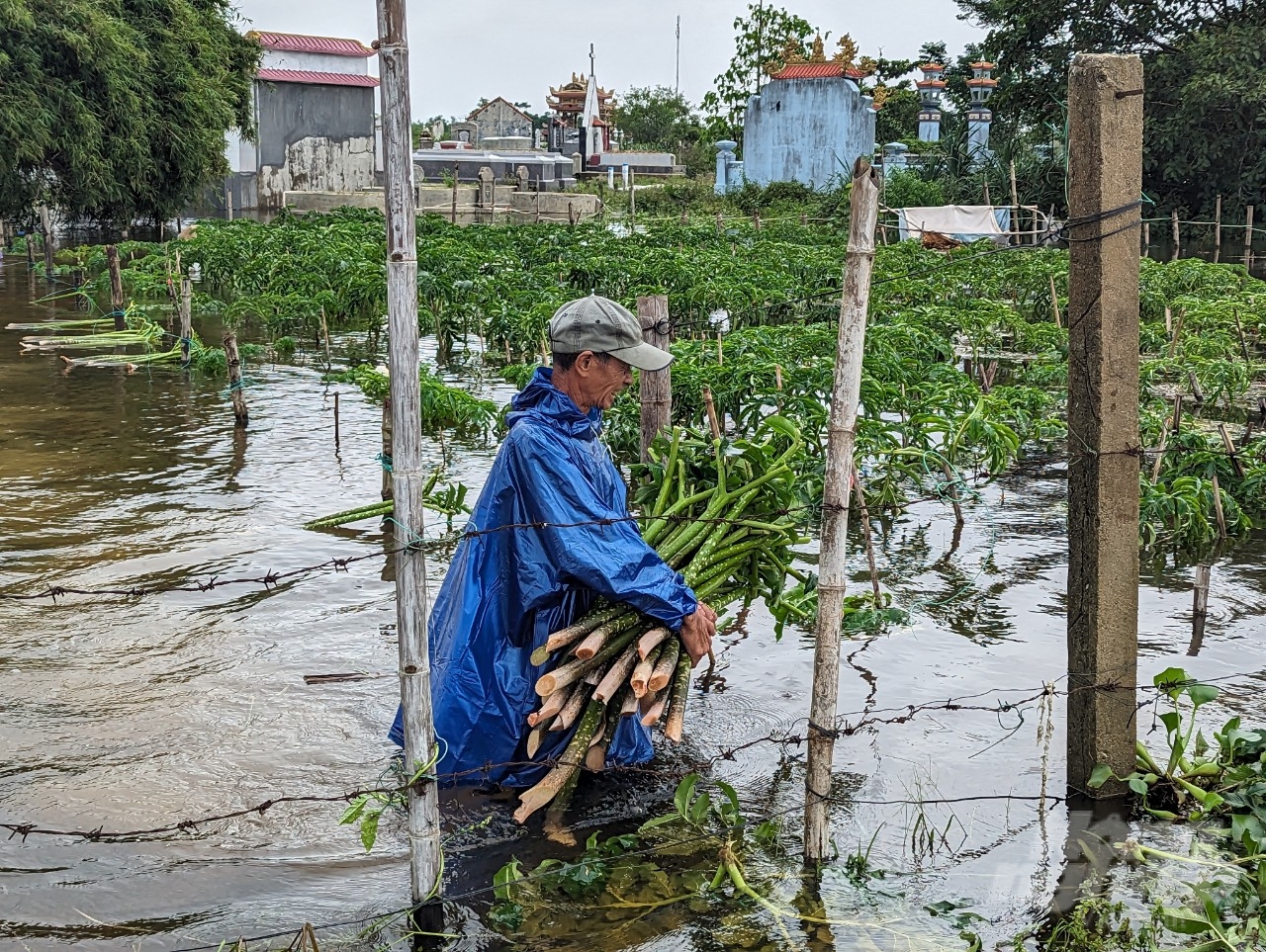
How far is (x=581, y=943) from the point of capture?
3562mm

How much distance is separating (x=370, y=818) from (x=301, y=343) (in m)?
13.2

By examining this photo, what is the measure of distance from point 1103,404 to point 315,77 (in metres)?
37.1

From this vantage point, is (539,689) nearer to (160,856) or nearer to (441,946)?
(441,946)

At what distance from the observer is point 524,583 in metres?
3.85

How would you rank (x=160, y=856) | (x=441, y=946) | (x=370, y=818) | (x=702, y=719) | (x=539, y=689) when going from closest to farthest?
(x=370, y=818) < (x=441, y=946) < (x=539, y=689) < (x=160, y=856) < (x=702, y=719)

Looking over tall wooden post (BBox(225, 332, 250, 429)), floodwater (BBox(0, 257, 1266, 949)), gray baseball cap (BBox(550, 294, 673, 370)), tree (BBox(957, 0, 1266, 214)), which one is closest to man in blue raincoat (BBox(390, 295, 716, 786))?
gray baseball cap (BBox(550, 294, 673, 370))

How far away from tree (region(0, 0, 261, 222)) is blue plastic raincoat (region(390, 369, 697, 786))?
19.1 meters

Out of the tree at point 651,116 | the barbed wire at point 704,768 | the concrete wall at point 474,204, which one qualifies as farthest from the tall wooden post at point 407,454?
the tree at point 651,116

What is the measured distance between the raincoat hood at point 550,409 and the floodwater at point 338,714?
1.30 m

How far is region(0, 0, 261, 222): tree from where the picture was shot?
20.2 m

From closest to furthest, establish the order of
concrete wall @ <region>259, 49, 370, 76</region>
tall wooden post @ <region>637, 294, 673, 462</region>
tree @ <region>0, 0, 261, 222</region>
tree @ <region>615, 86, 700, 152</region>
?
1. tall wooden post @ <region>637, 294, 673, 462</region>
2. tree @ <region>0, 0, 261, 222</region>
3. concrete wall @ <region>259, 49, 370, 76</region>
4. tree @ <region>615, 86, 700, 152</region>

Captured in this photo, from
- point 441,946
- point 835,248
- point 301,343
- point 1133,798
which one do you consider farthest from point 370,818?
point 835,248

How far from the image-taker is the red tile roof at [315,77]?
36281mm

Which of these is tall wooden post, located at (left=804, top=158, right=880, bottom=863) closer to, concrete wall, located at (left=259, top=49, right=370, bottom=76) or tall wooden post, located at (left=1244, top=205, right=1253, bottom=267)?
tall wooden post, located at (left=1244, top=205, right=1253, bottom=267)
